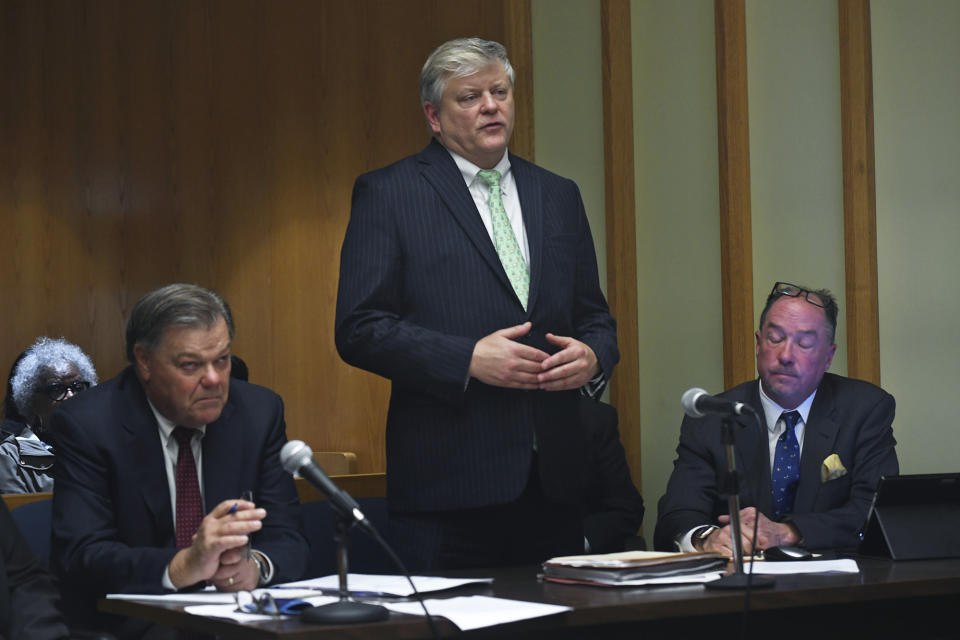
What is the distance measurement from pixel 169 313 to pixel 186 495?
377 millimetres

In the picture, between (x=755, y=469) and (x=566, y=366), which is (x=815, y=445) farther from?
(x=566, y=366)

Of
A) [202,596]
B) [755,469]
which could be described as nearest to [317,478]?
[202,596]

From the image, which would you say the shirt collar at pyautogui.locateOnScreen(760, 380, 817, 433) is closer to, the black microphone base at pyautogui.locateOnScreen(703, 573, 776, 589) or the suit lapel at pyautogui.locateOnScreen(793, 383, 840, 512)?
the suit lapel at pyautogui.locateOnScreen(793, 383, 840, 512)

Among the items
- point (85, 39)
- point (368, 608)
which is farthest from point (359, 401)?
point (368, 608)

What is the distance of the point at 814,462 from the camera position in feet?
9.49

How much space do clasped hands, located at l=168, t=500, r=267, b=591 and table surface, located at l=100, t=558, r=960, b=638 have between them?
0.14 metres

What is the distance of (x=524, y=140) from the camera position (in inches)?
178

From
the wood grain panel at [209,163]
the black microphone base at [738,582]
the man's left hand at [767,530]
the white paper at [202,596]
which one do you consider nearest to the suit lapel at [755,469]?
the man's left hand at [767,530]

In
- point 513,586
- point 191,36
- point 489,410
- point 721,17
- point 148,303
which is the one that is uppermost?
point 191,36

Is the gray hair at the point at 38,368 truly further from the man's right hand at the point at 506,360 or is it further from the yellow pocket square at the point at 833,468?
the yellow pocket square at the point at 833,468

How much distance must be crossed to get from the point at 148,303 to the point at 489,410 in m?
0.75

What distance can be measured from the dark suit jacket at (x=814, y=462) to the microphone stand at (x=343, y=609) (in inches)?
50.9

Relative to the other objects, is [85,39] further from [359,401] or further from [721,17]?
[721,17]

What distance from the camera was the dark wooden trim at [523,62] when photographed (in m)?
4.49
